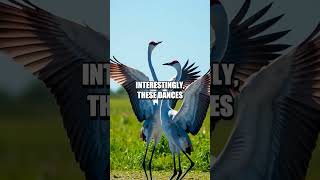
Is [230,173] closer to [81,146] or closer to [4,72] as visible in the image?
[81,146]

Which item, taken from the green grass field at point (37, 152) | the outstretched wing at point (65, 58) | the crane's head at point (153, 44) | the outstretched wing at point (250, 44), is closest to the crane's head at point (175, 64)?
the crane's head at point (153, 44)

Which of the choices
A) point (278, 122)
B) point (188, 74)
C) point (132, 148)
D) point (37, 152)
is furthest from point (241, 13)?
point (37, 152)

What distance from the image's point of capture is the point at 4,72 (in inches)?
138

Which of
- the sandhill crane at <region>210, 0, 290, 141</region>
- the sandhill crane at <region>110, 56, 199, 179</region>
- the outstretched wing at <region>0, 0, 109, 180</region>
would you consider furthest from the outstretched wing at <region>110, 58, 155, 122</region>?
the sandhill crane at <region>210, 0, 290, 141</region>

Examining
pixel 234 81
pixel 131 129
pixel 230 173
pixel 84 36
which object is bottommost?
pixel 230 173

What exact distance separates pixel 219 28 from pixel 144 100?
602 mm

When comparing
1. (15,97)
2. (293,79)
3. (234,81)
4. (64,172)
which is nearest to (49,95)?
(15,97)

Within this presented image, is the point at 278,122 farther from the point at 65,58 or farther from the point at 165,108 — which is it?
the point at 65,58

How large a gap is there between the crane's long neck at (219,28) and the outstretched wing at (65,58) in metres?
0.62

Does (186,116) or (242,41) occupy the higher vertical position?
(242,41)

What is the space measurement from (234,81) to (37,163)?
48.7 inches

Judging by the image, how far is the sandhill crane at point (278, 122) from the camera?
3502mm

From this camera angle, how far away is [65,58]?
11.6 ft

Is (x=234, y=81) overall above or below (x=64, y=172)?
above
